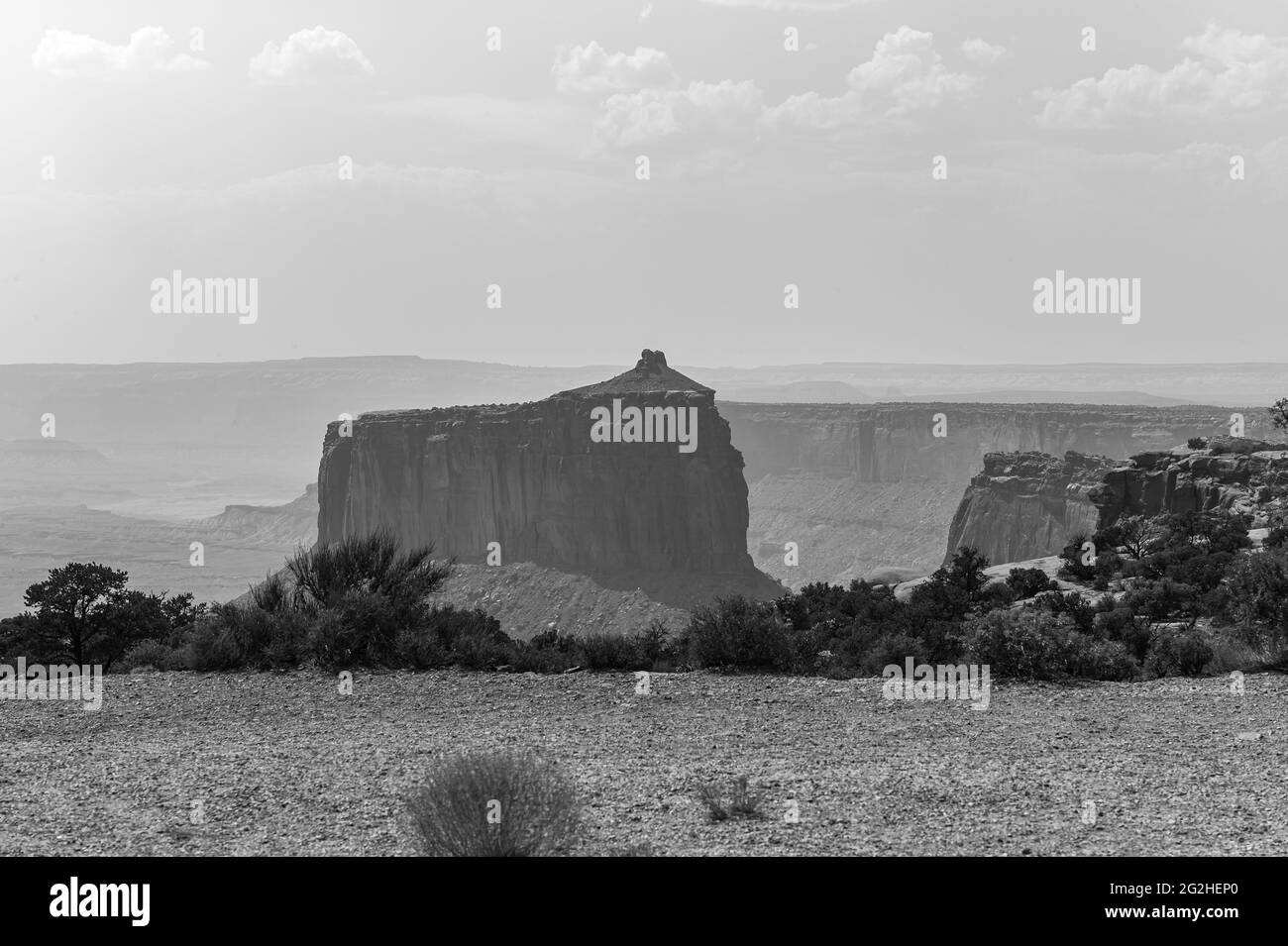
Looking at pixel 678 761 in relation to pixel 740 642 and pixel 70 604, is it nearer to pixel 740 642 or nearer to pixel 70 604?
pixel 740 642

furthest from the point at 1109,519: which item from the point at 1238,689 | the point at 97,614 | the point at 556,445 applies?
the point at 556,445

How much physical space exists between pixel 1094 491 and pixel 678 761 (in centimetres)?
3354

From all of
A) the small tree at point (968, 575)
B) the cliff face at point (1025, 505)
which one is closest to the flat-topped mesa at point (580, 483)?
the cliff face at point (1025, 505)

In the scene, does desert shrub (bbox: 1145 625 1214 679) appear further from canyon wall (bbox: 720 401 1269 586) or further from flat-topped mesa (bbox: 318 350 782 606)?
canyon wall (bbox: 720 401 1269 586)

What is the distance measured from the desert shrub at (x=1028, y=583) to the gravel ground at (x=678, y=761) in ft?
34.6

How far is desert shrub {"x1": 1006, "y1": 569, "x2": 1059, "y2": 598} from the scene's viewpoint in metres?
25.1

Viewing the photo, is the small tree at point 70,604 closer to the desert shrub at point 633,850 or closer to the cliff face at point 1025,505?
the desert shrub at point 633,850

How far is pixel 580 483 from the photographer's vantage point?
87938 mm

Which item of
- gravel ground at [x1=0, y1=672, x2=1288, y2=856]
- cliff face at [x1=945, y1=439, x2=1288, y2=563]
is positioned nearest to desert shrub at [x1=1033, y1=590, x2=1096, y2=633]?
gravel ground at [x1=0, y1=672, x2=1288, y2=856]

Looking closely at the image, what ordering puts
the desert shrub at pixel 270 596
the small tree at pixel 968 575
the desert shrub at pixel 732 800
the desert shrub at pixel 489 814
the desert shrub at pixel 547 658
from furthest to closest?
the small tree at pixel 968 575 < the desert shrub at pixel 270 596 < the desert shrub at pixel 547 658 < the desert shrub at pixel 732 800 < the desert shrub at pixel 489 814

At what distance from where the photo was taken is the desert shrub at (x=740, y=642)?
1609 centimetres

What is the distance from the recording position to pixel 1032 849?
8.10m

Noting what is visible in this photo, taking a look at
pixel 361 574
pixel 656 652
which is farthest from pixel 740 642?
pixel 361 574
